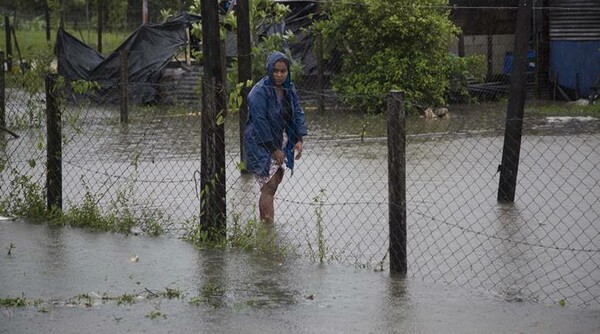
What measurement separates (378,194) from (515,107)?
1654 millimetres

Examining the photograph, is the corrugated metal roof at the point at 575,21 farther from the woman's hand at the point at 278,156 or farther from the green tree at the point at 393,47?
the woman's hand at the point at 278,156

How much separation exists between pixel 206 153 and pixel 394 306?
2.43 m

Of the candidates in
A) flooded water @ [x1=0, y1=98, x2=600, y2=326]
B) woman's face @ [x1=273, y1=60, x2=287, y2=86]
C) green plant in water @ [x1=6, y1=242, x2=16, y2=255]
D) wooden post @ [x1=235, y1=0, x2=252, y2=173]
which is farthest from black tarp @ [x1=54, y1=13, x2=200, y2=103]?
green plant in water @ [x1=6, y1=242, x2=16, y2=255]

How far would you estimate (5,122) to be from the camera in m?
17.2

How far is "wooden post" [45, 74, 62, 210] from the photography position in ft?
32.2

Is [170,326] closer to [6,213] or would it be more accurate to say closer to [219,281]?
[219,281]

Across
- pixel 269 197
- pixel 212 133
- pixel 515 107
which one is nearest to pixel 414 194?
pixel 515 107

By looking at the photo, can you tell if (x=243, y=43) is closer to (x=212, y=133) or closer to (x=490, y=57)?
(x=212, y=133)

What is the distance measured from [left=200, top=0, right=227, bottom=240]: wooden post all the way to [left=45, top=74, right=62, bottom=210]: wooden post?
5.78ft

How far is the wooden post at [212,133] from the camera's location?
860cm

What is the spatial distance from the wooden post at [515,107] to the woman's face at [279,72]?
2683 mm

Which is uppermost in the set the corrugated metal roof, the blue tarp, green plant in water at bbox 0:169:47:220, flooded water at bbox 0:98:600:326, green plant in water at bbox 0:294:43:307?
the corrugated metal roof

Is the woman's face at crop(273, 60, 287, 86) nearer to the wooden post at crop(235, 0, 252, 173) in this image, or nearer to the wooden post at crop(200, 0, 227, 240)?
the wooden post at crop(200, 0, 227, 240)

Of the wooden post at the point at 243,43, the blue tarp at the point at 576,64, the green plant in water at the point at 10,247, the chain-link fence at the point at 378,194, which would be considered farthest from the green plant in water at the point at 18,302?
the blue tarp at the point at 576,64
